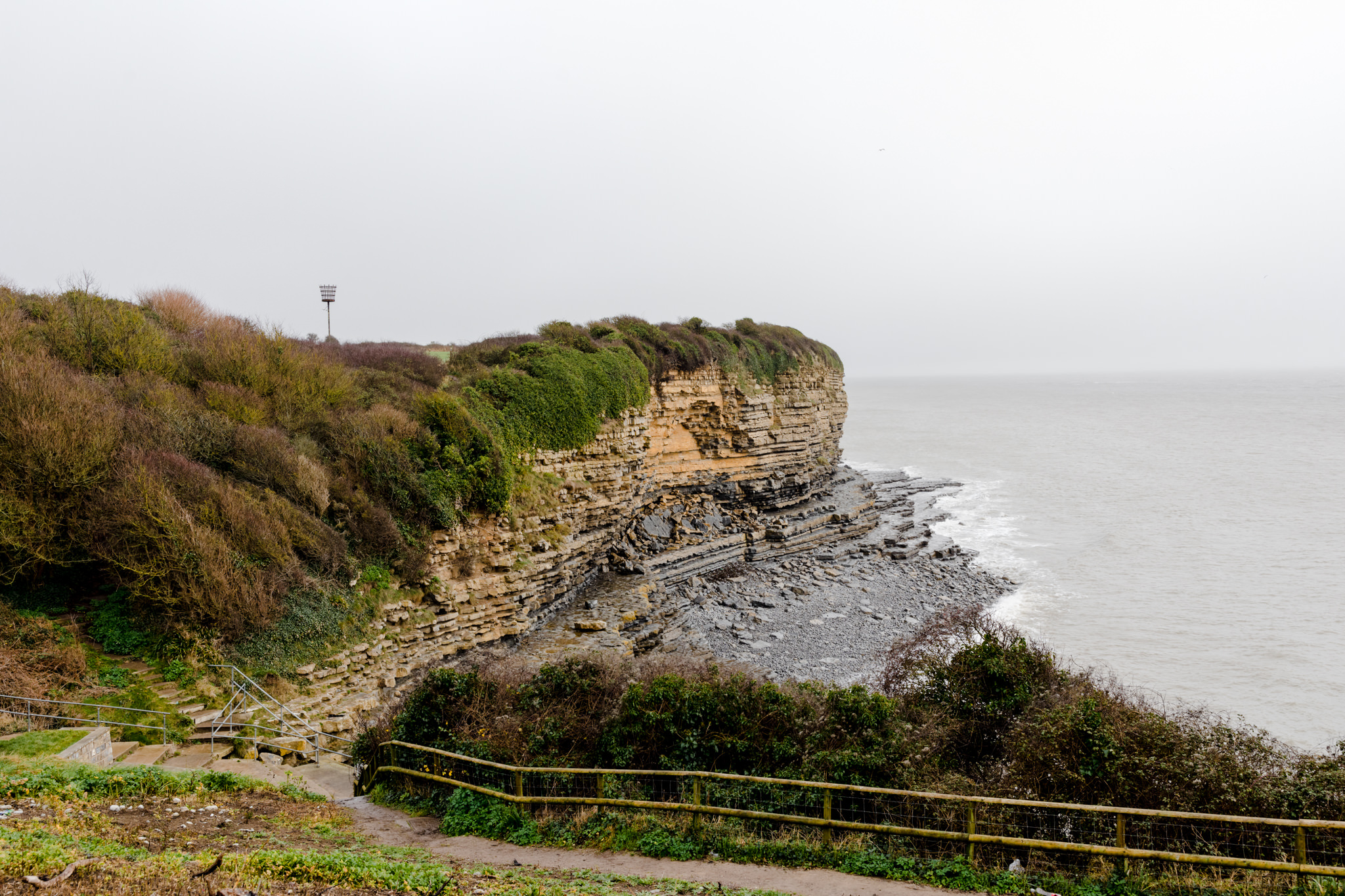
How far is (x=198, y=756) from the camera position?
11023 mm

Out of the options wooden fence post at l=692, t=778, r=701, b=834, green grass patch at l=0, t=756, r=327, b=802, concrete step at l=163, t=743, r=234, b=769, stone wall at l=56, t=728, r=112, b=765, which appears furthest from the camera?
concrete step at l=163, t=743, r=234, b=769

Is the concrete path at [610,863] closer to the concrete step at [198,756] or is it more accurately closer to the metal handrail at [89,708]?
the concrete step at [198,756]

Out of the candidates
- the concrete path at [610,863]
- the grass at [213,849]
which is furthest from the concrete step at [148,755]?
the concrete path at [610,863]

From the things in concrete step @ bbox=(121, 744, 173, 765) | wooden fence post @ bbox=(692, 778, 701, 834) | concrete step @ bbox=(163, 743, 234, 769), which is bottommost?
concrete step @ bbox=(163, 743, 234, 769)

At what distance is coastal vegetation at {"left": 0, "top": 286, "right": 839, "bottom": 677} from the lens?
12.8 metres

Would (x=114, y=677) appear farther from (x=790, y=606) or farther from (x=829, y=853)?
(x=790, y=606)

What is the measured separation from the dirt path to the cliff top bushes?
1407 mm

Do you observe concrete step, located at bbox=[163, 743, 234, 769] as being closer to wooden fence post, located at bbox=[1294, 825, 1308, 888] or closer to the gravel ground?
the gravel ground

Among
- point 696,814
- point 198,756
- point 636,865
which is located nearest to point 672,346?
point 198,756

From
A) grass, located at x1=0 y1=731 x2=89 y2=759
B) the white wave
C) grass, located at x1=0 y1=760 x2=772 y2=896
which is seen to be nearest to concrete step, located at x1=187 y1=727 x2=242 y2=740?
grass, located at x1=0 y1=731 x2=89 y2=759

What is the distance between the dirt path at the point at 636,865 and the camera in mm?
7254

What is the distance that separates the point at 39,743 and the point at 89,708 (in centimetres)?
136

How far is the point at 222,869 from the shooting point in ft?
20.6

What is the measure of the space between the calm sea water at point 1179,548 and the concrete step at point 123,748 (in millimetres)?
21401
